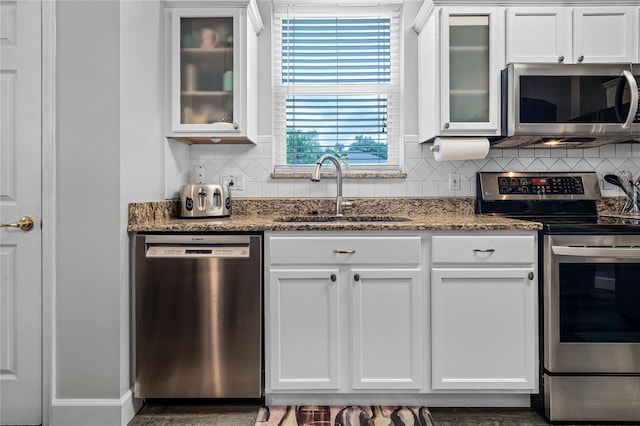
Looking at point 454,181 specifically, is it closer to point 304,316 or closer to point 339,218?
point 339,218

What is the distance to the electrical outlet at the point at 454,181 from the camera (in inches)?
105

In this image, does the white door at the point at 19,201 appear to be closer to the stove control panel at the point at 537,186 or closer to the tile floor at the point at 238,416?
the tile floor at the point at 238,416

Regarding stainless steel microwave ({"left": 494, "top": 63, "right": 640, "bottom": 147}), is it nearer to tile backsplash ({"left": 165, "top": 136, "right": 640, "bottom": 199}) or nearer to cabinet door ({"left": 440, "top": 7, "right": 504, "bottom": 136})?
cabinet door ({"left": 440, "top": 7, "right": 504, "bottom": 136})

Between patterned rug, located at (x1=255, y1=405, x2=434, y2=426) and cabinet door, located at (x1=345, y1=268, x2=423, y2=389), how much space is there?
4.9 inches

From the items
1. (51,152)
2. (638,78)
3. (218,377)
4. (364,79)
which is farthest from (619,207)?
(51,152)

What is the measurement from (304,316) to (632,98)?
1.97 m

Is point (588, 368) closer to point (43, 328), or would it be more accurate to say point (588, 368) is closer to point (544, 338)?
point (544, 338)

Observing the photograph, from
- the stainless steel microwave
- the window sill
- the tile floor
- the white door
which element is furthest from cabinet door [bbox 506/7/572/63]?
the white door

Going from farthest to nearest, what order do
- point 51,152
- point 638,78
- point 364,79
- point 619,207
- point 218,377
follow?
point 364,79
point 619,207
point 638,78
point 218,377
point 51,152

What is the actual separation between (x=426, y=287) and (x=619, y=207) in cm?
152

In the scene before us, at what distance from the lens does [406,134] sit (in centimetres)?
274

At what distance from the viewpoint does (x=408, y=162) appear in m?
2.73

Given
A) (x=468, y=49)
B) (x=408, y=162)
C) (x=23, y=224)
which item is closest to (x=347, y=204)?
(x=408, y=162)

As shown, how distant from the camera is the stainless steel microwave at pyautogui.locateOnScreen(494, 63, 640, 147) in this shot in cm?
A: 222
